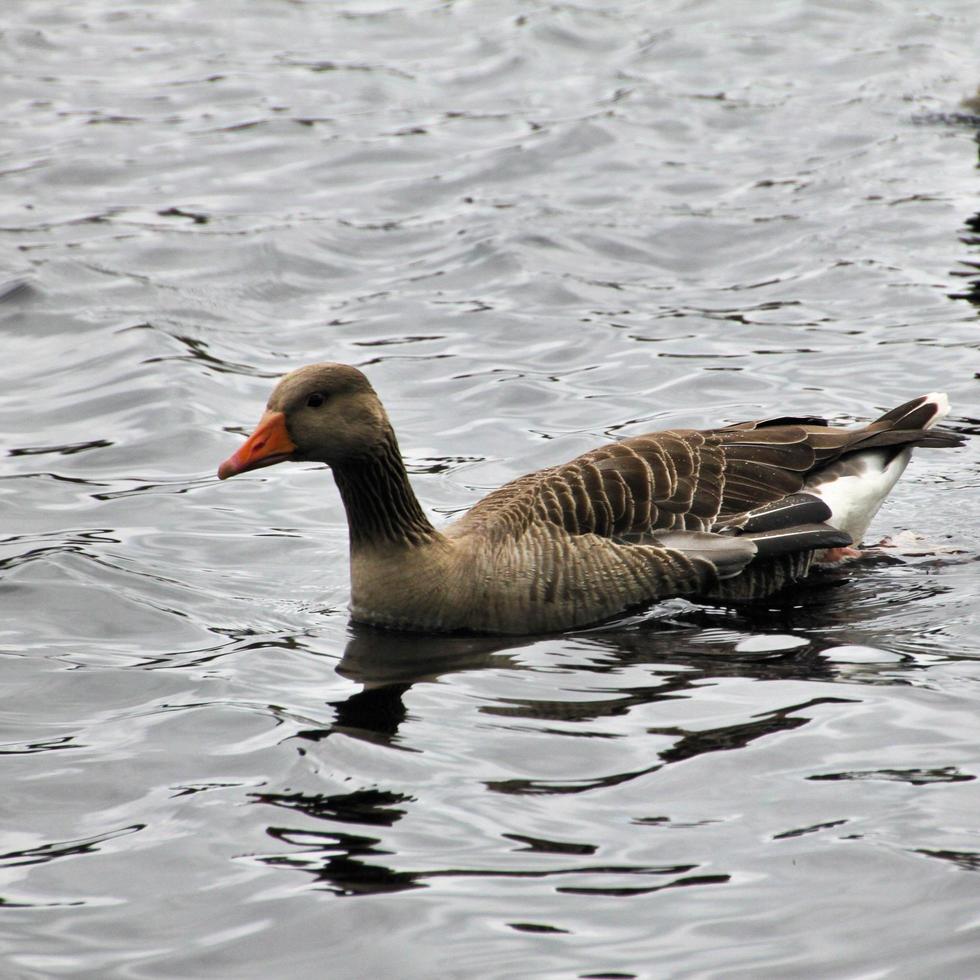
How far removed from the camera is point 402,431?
13523mm

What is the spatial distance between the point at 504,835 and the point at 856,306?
10095mm

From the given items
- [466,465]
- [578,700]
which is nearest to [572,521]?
[578,700]

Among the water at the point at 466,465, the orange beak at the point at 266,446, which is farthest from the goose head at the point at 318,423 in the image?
the water at the point at 466,465

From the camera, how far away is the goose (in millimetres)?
9688

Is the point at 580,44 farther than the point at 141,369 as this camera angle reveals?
Yes

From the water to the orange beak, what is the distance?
45.4 inches

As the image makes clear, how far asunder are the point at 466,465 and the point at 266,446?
140 inches

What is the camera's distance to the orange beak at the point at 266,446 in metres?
9.39

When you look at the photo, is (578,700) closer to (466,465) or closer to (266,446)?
(266,446)

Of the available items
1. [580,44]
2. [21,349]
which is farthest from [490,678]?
[580,44]

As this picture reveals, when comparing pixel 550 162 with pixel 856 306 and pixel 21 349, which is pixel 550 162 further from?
pixel 21 349

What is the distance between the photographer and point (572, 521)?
9922 mm

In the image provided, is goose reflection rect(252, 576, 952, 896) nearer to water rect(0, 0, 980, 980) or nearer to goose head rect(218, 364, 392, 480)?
water rect(0, 0, 980, 980)

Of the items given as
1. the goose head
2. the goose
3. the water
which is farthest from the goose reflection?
the goose head
